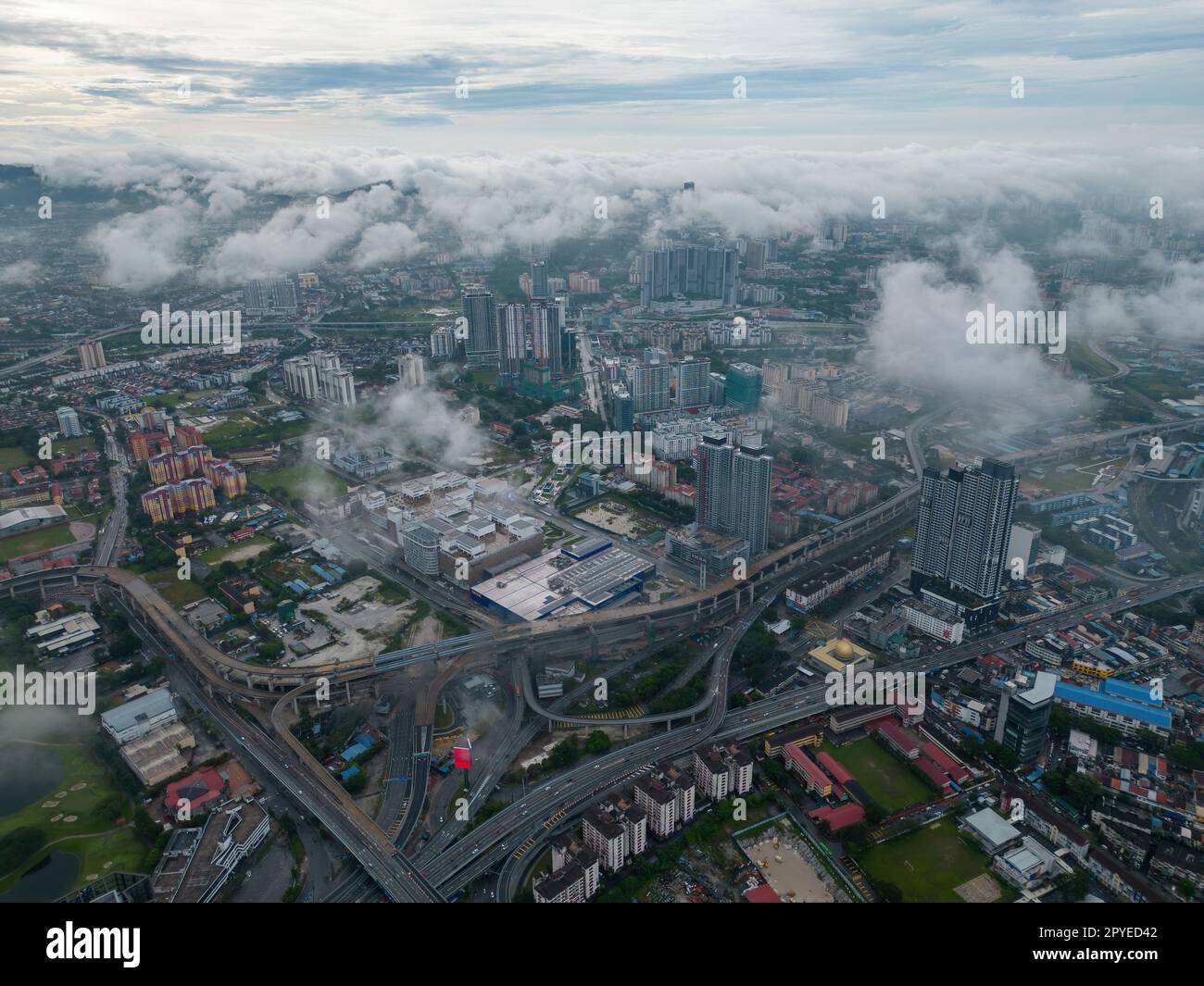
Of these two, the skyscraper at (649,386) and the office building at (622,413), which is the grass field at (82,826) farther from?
the skyscraper at (649,386)

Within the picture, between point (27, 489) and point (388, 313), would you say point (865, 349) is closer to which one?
point (388, 313)

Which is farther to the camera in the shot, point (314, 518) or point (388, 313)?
point (388, 313)

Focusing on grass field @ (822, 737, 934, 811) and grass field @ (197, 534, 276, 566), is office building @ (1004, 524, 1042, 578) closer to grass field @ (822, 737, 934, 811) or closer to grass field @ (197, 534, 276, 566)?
grass field @ (822, 737, 934, 811)

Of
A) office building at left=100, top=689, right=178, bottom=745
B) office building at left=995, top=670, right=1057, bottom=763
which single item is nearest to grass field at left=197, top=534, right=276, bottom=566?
office building at left=100, top=689, right=178, bottom=745

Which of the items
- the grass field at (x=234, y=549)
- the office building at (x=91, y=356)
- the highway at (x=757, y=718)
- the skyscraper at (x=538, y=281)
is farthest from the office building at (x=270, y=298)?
the highway at (x=757, y=718)

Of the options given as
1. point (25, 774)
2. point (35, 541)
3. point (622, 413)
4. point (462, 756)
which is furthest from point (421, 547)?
point (622, 413)

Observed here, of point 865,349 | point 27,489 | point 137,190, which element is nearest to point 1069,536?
point 865,349
